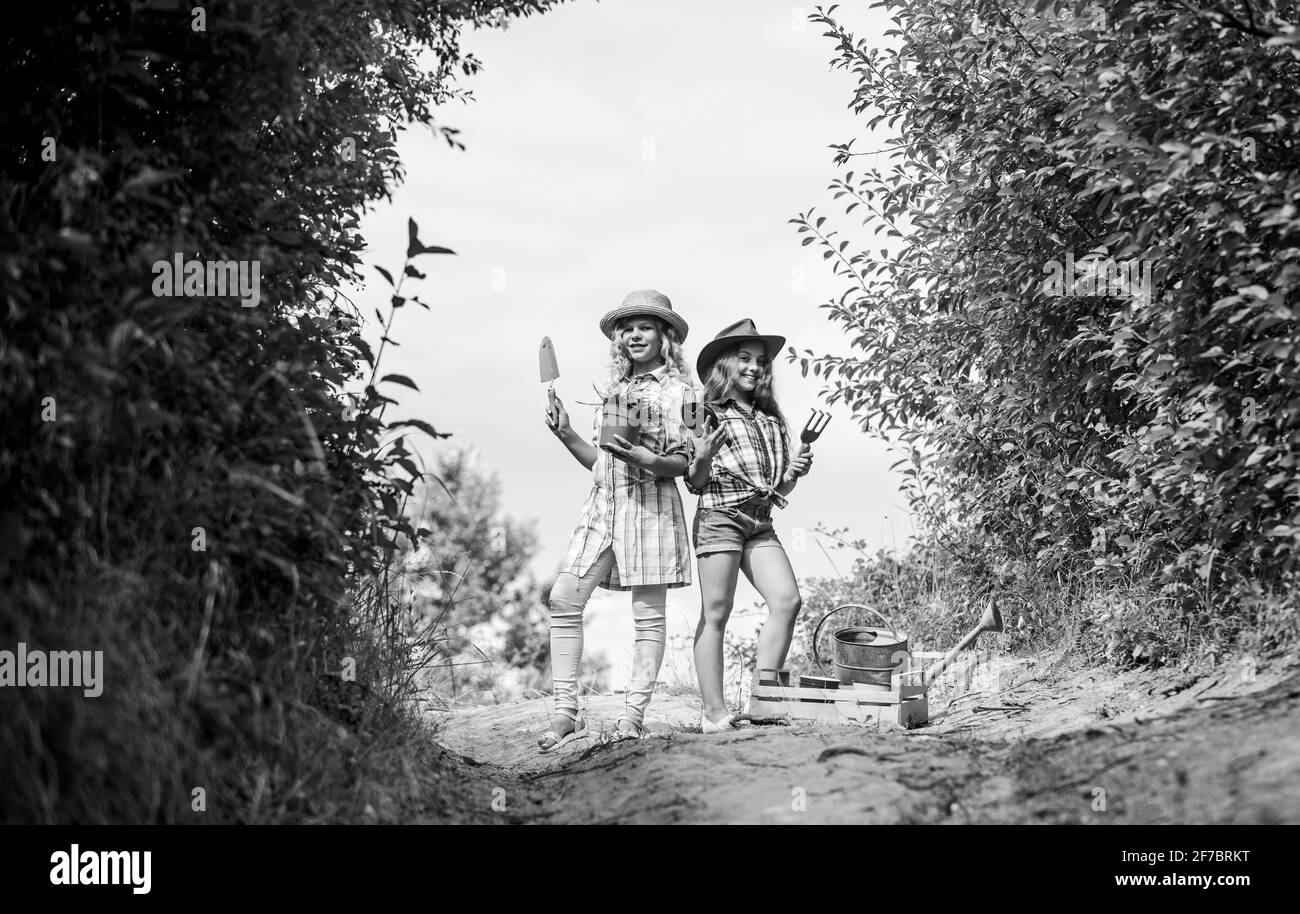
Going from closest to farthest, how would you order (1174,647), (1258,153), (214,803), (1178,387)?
(214,803) < (1258,153) < (1178,387) < (1174,647)

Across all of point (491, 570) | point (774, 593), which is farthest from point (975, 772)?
point (491, 570)

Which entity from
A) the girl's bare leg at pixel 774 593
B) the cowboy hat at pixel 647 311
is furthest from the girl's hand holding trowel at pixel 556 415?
the girl's bare leg at pixel 774 593

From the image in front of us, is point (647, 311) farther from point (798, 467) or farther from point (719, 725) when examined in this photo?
point (719, 725)

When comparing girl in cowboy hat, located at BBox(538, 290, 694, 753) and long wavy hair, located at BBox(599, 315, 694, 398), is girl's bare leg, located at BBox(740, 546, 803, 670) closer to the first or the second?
girl in cowboy hat, located at BBox(538, 290, 694, 753)

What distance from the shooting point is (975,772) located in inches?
170

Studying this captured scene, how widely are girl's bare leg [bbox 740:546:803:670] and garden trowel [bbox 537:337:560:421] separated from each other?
1.42m

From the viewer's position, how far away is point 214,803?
341cm

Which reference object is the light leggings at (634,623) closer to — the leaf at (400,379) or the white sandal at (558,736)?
the white sandal at (558,736)

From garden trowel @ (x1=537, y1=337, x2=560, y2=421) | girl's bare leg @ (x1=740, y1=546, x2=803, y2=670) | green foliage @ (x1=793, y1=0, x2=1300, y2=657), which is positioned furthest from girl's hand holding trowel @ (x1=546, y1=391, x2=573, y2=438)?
green foliage @ (x1=793, y1=0, x2=1300, y2=657)

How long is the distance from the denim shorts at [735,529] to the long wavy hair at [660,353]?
0.79m

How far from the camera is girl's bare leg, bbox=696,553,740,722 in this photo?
21.2ft
